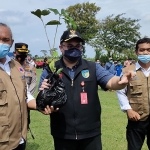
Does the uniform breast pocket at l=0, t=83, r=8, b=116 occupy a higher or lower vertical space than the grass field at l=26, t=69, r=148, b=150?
higher

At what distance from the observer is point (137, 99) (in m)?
3.70

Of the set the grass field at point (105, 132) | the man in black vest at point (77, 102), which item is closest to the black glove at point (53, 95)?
the man in black vest at point (77, 102)

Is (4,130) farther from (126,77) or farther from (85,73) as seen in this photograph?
(126,77)

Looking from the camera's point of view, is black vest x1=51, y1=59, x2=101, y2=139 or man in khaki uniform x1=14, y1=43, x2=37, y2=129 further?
man in khaki uniform x1=14, y1=43, x2=37, y2=129

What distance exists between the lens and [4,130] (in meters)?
2.45

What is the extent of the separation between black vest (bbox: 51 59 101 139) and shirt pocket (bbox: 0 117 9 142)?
69cm

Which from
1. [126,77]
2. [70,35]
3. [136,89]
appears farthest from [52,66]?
[136,89]

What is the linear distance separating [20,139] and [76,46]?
1162 millimetres

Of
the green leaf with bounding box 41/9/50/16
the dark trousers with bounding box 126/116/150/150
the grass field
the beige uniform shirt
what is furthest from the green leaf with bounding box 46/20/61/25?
the grass field

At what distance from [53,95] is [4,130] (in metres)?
0.55

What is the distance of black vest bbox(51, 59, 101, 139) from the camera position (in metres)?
2.95

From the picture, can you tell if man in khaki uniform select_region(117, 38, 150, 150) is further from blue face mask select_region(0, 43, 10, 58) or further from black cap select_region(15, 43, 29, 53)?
black cap select_region(15, 43, 29, 53)

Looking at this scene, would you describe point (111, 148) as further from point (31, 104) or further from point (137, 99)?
point (31, 104)

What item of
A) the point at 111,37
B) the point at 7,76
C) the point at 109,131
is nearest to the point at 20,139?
the point at 7,76
